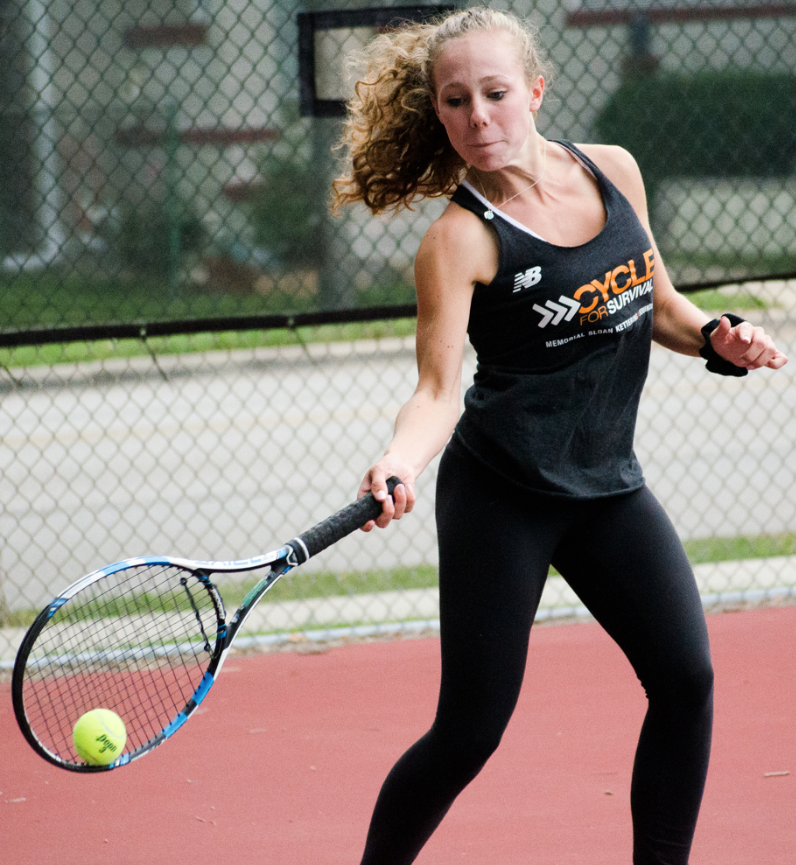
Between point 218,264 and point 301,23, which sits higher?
point 301,23

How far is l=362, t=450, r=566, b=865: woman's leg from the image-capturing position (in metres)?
1.93

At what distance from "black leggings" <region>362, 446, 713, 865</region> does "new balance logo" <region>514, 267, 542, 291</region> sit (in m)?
0.33

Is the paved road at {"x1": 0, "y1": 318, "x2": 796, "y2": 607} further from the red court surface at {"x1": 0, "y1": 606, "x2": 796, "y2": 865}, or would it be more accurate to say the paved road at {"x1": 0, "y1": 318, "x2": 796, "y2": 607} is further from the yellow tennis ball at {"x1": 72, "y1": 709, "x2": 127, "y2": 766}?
the yellow tennis ball at {"x1": 72, "y1": 709, "x2": 127, "y2": 766}

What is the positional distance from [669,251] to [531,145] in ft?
7.52

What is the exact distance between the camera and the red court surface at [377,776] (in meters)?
2.61

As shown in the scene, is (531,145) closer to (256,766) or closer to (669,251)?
(256,766)

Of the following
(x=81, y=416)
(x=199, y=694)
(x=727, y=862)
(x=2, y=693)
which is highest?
(x=199, y=694)

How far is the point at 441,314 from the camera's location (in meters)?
1.89

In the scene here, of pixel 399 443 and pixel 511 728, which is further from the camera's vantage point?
pixel 511 728

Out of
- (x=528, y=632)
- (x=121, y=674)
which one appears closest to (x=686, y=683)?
(x=528, y=632)

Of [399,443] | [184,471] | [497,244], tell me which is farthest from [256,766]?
[184,471]

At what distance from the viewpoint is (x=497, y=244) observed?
1.92m

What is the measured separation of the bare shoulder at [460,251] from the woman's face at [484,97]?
0.38 ft

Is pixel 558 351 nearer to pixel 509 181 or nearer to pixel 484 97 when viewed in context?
pixel 509 181
